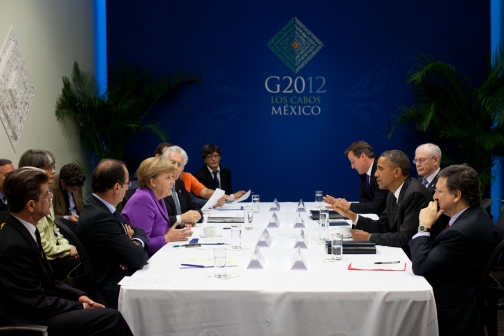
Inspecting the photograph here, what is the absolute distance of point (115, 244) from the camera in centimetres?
335

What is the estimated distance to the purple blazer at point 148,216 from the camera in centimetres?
407

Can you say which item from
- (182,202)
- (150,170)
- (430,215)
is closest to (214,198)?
(182,202)

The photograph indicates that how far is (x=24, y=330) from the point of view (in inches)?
98.3

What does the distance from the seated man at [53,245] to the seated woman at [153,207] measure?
2.36 feet

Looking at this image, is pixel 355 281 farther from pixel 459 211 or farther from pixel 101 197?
pixel 101 197

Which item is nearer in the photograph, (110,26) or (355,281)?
(355,281)

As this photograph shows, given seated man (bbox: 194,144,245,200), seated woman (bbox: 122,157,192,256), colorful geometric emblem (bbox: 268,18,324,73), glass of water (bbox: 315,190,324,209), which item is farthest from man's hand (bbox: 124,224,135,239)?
colorful geometric emblem (bbox: 268,18,324,73)

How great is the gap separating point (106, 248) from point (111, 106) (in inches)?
187

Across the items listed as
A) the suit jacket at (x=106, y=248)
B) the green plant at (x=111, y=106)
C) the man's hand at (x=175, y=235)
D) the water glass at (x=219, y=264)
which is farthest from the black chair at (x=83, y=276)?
the green plant at (x=111, y=106)

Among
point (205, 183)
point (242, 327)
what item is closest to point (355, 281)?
point (242, 327)

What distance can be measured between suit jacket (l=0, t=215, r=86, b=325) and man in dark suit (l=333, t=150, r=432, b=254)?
2098 millimetres

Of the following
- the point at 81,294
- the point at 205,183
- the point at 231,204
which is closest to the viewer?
the point at 81,294

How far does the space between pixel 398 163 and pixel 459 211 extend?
113cm

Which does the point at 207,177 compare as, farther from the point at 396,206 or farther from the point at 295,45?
the point at 396,206
